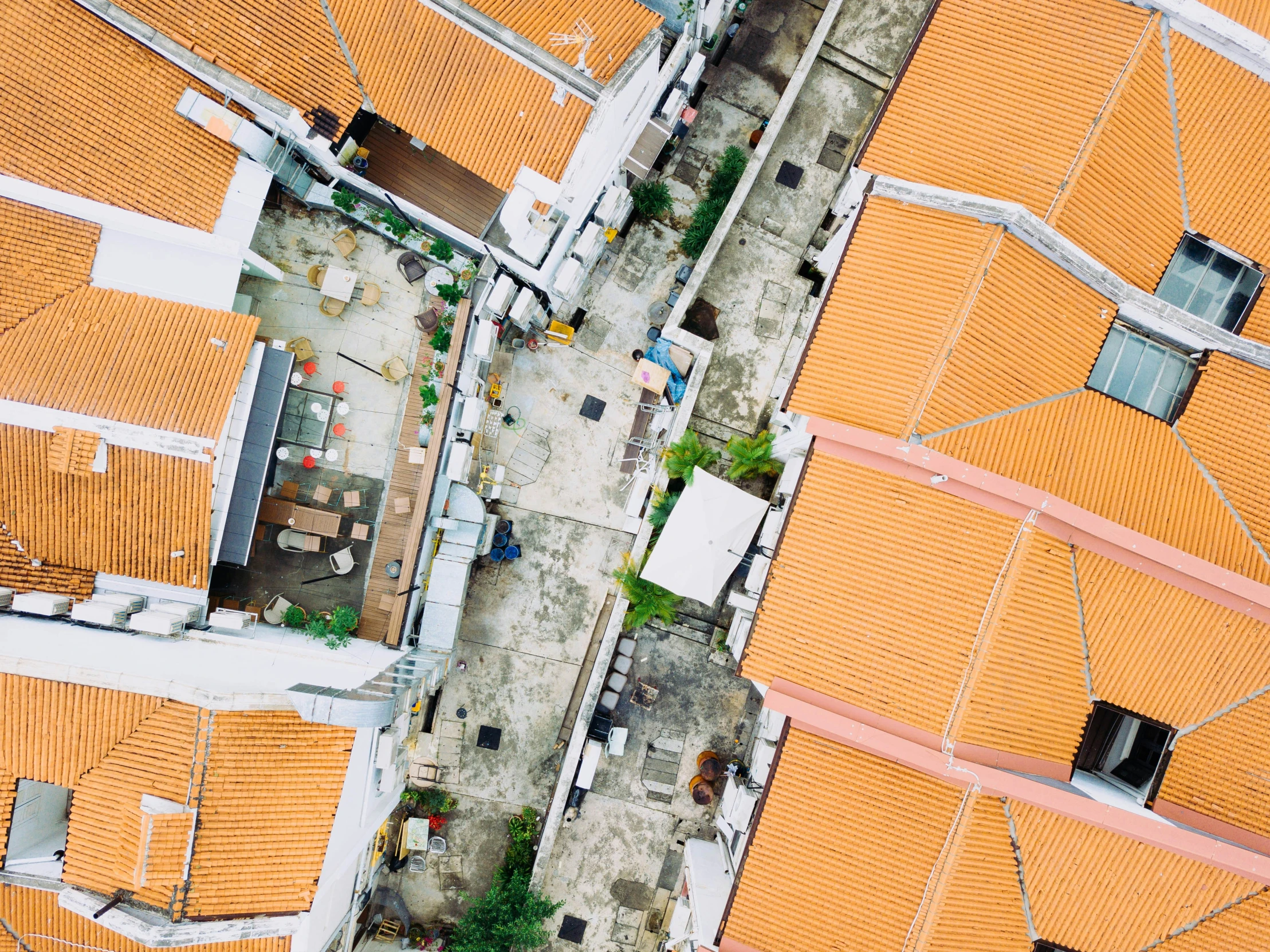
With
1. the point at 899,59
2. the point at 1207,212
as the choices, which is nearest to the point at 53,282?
the point at 899,59

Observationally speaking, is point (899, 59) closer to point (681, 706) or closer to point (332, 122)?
point (332, 122)

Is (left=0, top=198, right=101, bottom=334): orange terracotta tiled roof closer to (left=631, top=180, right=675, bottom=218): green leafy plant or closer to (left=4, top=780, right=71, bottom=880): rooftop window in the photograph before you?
(left=4, top=780, right=71, bottom=880): rooftop window

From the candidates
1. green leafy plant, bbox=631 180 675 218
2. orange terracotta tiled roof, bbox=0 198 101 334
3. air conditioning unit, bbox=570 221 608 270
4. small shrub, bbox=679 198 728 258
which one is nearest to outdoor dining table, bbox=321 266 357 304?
orange terracotta tiled roof, bbox=0 198 101 334

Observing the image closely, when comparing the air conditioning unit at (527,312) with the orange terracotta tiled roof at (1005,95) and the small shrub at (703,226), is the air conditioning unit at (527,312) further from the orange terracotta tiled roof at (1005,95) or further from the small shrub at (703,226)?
the orange terracotta tiled roof at (1005,95)

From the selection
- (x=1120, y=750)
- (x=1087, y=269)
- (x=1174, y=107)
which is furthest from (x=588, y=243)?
(x=1120, y=750)

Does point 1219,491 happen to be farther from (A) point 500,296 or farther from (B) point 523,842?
(B) point 523,842

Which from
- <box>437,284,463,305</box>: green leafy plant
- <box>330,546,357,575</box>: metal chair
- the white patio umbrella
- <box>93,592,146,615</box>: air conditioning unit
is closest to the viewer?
<box>93,592,146,615</box>: air conditioning unit
